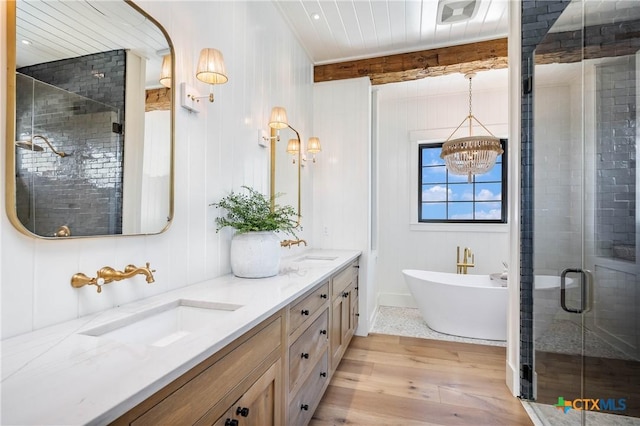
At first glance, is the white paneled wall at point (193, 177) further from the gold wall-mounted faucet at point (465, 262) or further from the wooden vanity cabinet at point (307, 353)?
the gold wall-mounted faucet at point (465, 262)

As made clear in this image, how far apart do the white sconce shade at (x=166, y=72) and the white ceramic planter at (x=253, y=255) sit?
2.67 ft

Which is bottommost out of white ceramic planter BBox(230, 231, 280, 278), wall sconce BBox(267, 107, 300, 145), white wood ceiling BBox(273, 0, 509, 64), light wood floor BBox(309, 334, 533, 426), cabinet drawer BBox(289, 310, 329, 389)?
light wood floor BBox(309, 334, 533, 426)

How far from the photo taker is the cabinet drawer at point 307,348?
1.51 m

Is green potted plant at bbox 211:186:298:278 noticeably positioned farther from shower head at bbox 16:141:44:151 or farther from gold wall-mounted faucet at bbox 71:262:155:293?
Answer: shower head at bbox 16:141:44:151

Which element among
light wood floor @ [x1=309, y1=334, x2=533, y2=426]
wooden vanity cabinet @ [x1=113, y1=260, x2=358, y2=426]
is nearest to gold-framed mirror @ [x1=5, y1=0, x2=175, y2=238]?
wooden vanity cabinet @ [x1=113, y1=260, x2=358, y2=426]

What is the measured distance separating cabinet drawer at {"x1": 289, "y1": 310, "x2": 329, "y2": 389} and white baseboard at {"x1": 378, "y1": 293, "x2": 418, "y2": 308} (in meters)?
2.53

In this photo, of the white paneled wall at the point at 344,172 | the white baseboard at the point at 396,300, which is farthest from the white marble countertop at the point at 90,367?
the white baseboard at the point at 396,300

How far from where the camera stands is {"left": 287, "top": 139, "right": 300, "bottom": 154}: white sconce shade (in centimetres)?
287

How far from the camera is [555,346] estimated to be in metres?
2.00

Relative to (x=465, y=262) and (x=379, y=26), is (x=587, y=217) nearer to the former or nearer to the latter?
(x=379, y=26)

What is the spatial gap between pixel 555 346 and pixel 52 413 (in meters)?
2.42

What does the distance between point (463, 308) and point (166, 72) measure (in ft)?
10.3

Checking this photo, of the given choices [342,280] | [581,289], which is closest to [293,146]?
[342,280]

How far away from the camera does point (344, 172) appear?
11.5 feet
